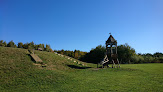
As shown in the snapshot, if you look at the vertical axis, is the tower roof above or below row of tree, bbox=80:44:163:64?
above

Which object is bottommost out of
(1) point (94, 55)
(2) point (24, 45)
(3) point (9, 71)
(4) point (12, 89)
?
(4) point (12, 89)

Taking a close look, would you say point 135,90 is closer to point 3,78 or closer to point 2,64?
point 3,78

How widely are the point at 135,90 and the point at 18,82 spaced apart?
8159 mm

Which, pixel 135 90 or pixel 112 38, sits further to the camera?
pixel 112 38

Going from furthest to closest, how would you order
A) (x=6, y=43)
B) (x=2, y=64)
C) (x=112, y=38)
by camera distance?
1. (x=6, y=43)
2. (x=112, y=38)
3. (x=2, y=64)

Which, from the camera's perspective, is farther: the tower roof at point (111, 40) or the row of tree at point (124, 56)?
the row of tree at point (124, 56)

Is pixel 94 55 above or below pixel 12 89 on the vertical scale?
above

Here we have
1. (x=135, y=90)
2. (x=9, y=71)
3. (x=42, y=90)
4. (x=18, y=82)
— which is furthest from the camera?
(x=9, y=71)

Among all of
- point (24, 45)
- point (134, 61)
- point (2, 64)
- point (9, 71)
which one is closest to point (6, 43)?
point (24, 45)

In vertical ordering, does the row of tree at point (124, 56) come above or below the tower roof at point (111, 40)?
below

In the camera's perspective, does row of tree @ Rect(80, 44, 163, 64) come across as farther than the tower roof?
Yes

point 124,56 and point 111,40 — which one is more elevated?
point 111,40

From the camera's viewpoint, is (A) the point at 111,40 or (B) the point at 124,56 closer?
(A) the point at 111,40

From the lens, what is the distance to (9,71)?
33.4 feet
